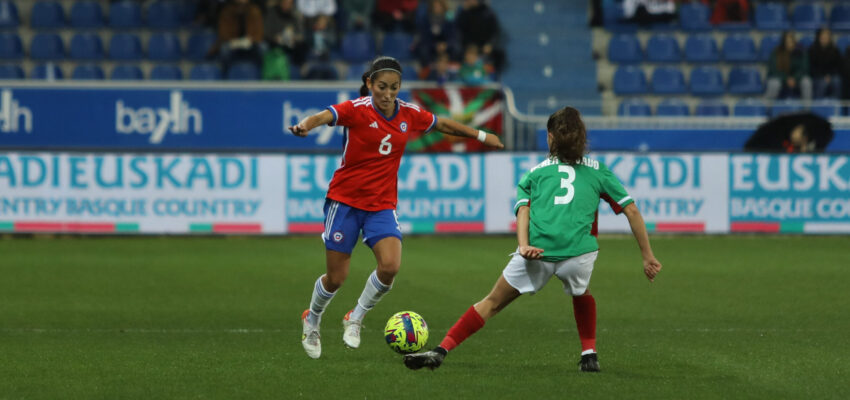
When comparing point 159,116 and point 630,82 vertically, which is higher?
point 630,82

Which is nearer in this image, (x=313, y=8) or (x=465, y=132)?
(x=465, y=132)

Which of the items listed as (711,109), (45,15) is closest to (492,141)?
(711,109)

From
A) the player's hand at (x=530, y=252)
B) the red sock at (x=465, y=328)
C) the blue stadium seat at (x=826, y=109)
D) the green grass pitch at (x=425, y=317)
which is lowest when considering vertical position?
the green grass pitch at (x=425, y=317)

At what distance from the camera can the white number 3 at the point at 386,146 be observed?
850 cm

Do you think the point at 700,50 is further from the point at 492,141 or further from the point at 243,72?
the point at 492,141

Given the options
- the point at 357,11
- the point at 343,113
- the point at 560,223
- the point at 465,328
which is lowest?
the point at 465,328

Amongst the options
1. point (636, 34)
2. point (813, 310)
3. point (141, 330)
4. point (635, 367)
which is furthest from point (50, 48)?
point (635, 367)

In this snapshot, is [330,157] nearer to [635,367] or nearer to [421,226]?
[421,226]

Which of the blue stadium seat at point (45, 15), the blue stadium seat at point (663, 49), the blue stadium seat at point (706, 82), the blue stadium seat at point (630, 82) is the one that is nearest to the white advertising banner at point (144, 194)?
the blue stadium seat at point (45, 15)

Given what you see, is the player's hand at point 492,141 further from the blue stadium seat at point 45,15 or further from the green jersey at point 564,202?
the blue stadium seat at point 45,15

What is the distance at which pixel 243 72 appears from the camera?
23.4 meters

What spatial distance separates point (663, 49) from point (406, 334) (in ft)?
60.2

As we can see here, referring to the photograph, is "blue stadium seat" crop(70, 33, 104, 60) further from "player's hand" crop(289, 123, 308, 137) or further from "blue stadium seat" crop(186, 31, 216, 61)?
"player's hand" crop(289, 123, 308, 137)

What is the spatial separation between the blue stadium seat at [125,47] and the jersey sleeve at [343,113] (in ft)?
56.0
